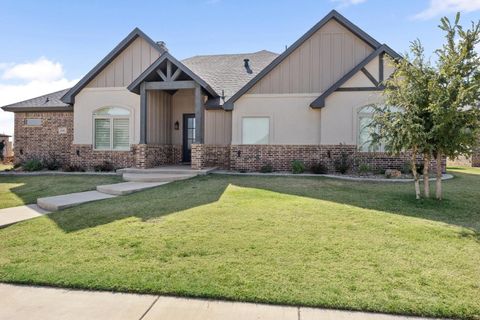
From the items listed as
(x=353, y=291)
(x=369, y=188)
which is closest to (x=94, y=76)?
(x=369, y=188)

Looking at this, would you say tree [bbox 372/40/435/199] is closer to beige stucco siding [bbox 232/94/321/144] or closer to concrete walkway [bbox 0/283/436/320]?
concrete walkway [bbox 0/283/436/320]

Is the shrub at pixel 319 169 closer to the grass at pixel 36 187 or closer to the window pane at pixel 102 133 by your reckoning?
the grass at pixel 36 187

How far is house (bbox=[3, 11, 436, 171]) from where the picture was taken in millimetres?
12688

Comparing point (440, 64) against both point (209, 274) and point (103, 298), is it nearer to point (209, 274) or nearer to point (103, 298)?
point (209, 274)

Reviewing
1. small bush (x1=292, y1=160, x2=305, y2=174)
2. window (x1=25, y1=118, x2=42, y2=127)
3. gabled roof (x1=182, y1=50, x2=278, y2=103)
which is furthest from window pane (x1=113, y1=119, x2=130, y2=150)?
small bush (x1=292, y1=160, x2=305, y2=174)

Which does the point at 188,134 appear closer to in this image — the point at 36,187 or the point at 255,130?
the point at 255,130

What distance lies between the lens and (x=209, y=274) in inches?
149

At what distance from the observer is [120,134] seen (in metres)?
14.8

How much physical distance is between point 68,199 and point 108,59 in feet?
29.3

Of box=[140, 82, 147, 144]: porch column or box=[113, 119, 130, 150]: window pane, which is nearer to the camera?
box=[140, 82, 147, 144]: porch column

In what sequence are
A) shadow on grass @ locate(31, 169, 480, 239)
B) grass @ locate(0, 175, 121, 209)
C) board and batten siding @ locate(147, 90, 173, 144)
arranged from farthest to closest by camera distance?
1. board and batten siding @ locate(147, 90, 173, 144)
2. grass @ locate(0, 175, 121, 209)
3. shadow on grass @ locate(31, 169, 480, 239)

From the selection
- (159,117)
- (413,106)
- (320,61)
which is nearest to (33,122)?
(159,117)

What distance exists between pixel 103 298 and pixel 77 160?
13443 millimetres

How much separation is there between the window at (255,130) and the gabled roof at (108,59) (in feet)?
17.6
